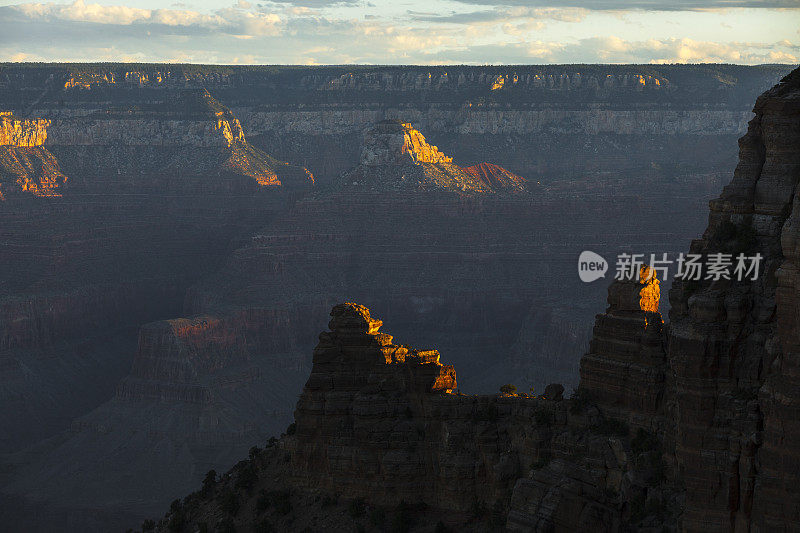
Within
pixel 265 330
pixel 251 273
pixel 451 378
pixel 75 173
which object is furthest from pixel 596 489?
pixel 75 173

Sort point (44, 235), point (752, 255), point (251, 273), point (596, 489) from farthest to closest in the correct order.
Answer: point (44, 235) → point (251, 273) → point (596, 489) → point (752, 255)

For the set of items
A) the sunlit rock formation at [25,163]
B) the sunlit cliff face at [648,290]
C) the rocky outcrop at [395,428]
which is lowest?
the rocky outcrop at [395,428]

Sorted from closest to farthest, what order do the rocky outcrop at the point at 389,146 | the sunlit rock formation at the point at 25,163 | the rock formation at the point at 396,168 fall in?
the rock formation at the point at 396,168
the rocky outcrop at the point at 389,146
the sunlit rock formation at the point at 25,163

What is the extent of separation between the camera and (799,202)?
117 feet

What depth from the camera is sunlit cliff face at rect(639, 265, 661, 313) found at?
149 feet

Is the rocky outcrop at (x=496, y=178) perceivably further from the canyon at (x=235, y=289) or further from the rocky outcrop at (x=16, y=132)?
the rocky outcrop at (x=16, y=132)

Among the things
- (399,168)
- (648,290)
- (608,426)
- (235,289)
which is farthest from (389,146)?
(608,426)

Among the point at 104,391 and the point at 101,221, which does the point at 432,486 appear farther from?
the point at 101,221

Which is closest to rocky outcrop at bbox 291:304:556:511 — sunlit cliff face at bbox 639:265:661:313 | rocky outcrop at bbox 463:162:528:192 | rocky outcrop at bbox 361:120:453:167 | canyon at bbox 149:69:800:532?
canyon at bbox 149:69:800:532

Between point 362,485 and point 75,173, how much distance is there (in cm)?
15246

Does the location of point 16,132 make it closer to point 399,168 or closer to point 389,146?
point 389,146

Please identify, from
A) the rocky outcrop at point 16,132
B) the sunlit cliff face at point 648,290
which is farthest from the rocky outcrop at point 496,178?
the sunlit cliff face at point 648,290

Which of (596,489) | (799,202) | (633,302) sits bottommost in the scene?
(596,489)

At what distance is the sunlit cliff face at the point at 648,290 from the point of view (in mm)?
45344
